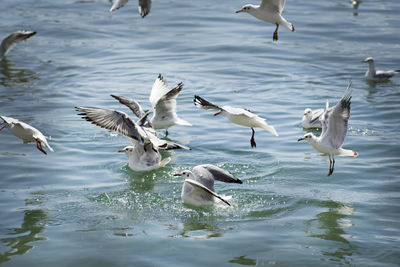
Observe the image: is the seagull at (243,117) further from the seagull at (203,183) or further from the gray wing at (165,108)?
the gray wing at (165,108)

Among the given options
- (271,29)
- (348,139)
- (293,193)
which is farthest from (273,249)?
(271,29)

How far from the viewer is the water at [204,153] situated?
860 centimetres

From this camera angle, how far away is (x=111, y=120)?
10688 millimetres

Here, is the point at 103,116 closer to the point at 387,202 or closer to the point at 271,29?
the point at 387,202

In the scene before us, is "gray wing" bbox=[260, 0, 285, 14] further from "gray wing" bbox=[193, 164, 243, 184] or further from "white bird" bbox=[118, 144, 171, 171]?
"gray wing" bbox=[193, 164, 243, 184]

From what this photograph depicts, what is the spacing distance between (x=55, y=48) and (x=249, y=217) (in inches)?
547

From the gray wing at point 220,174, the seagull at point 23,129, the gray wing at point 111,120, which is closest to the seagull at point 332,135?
the gray wing at point 220,174

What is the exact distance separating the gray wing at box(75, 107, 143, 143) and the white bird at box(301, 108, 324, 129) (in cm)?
420

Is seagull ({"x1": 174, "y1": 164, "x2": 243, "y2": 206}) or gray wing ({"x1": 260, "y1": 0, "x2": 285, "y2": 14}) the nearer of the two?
seagull ({"x1": 174, "y1": 164, "x2": 243, "y2": 206})

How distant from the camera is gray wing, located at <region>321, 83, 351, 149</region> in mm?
9750

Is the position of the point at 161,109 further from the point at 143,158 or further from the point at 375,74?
the point at 375,74

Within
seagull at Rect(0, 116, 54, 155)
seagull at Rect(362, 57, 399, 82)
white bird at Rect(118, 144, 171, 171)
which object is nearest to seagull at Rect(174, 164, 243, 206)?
white bird at Rect(118, 144, 171, 171)

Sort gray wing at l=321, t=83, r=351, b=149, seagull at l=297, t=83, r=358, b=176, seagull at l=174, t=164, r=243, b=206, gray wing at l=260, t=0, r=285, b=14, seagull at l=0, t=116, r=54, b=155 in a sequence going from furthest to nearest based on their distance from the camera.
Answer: gray wing at l=260, t=0, r=285, b=14 < seagull at l=0, t=116, r=54, b=155 < seagull at l=297, t=83, r=358, b=176 < gray wing at l=321, t=83, r=351, b=149 < seagull at l=174, t=164, r=243, b=206

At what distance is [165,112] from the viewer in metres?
13.5
